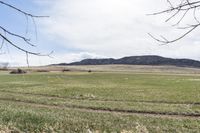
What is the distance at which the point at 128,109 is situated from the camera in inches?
1211

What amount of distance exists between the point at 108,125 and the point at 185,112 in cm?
1046

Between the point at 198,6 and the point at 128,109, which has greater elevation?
the point at 198,6

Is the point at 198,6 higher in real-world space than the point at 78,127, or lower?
higher

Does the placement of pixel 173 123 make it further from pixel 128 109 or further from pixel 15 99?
pixel 15 99

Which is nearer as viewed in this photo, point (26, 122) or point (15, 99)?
point (26, 122)

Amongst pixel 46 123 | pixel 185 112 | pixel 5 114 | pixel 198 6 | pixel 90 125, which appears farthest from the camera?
pixel 185 112

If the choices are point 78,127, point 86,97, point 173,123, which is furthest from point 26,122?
point 86,97

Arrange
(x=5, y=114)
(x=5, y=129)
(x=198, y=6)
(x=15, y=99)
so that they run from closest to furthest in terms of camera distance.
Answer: (x=198, y=6) < (x=5, y=129) < (x=5, y=114) < (x=15, y=99)

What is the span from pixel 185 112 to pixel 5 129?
16195mm

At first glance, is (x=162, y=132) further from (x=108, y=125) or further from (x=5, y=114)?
(x=5, y=114)

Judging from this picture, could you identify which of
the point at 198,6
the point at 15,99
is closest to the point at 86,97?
the point at 15,99

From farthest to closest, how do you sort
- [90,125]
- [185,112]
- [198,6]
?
[185,112] < [90,125] < [198,6]

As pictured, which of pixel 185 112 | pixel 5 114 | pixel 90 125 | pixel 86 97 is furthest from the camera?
pixel 86 97

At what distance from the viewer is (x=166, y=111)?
29.5 metres
